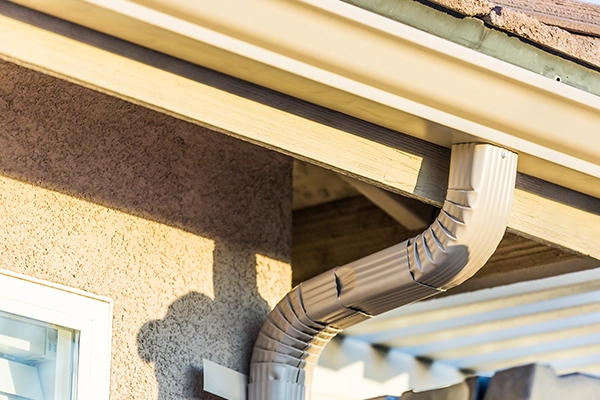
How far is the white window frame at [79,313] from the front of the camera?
3.43 meters

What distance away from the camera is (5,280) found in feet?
11.2

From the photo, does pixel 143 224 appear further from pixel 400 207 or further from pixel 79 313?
pixel 400 207

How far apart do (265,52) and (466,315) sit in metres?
3.47

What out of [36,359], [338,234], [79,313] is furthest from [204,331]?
[338,234]

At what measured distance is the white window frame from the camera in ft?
11.2

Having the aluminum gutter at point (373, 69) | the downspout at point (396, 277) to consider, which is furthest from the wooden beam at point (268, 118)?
the downspout at point (396, 277)

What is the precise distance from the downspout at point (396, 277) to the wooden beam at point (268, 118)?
19 cm

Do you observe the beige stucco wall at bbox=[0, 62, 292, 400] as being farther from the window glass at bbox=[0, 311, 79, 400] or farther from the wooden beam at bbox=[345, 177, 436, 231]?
the wooden beam at bbox=[345, 177, 436, 231]

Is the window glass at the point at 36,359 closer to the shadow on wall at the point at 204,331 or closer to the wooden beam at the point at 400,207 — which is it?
the shadow on wall at the point at 204,331

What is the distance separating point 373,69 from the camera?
319 cm

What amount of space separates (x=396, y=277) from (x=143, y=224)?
3.51 feet

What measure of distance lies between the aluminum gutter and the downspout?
136 mm

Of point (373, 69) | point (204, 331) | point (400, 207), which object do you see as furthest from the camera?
point (400, 207)

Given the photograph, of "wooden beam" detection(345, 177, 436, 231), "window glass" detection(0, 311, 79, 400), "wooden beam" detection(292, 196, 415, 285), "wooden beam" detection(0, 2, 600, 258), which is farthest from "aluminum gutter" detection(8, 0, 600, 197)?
"wooden beam" detection(292, 196, 415, 285)
